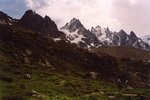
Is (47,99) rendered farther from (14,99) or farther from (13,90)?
(13,90)

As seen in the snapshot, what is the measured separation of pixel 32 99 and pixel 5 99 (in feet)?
57.5

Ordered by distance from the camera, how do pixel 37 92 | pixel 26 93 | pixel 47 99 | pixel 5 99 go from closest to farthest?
pixel 5 99 < pixel 47 99 < pixel 26 93 < pixel 37 92

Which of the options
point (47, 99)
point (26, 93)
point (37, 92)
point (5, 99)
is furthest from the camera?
point (37, 92)

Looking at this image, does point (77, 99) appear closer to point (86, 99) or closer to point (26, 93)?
point (86, 99)

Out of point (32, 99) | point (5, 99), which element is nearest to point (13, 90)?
point (32, 99)

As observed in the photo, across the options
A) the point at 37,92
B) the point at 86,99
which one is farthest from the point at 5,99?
the point at 86,99

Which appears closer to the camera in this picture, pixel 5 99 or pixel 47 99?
Result: pixel 5 99

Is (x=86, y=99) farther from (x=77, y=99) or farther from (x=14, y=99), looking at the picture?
(x=14, y=99)

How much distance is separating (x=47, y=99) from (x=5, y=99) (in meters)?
19.4

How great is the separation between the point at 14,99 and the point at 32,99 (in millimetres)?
11661

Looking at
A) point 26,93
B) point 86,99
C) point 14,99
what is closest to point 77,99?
point 86,99

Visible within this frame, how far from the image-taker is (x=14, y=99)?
159 meters

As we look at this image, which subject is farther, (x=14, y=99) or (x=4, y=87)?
(x=4, y=87)

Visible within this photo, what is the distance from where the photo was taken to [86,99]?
198250mm
